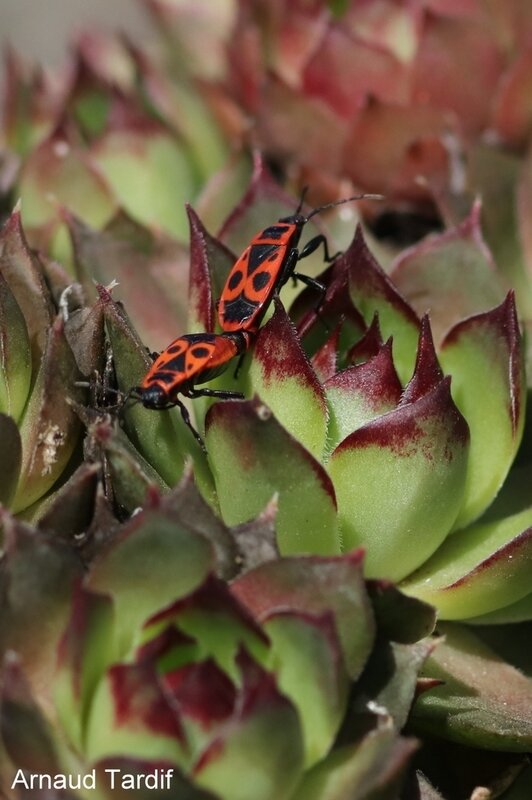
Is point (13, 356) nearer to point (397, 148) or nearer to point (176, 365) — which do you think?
point (176, 365)

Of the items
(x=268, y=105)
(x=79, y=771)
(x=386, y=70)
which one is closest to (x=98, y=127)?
(x=268, y=105)

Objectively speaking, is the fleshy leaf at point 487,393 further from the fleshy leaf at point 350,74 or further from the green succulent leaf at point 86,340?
the fleshy leaf at point 350,74

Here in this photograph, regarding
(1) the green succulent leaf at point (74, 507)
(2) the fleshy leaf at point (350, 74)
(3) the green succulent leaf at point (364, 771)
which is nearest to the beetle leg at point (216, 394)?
(1) the green succulent leaf at point (74, 507)

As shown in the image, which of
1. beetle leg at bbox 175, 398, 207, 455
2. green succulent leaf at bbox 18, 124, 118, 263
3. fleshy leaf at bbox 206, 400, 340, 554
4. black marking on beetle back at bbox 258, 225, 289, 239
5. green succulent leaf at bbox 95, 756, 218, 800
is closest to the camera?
green succulent leaf at bbox 95, 756, 218, 800

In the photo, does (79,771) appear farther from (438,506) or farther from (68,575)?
(438,506)

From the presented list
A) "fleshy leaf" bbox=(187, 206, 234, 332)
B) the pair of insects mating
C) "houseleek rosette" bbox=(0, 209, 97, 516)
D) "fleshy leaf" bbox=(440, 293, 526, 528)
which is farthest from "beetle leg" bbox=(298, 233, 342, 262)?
"houseleek rosette" bbox=(0, 209, 97, 516)

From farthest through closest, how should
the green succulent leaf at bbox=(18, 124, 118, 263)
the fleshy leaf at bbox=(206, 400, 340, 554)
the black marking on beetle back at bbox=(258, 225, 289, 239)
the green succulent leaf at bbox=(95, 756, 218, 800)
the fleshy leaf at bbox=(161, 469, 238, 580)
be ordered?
the green succulent leaf at bbox=(18, 124, 118, 263), the black marking on beetle back at bbox=(258, 225, 289, 239), the fleshy leaf at bbox=(206, 400, 340, 554), the fleshy leaf at bbox=(161, 469, 238, 580), the green succulent leaf at bbox=(95, 756, 218, 800)

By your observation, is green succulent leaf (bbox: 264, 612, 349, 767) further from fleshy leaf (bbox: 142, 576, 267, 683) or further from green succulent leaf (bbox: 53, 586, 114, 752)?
green succulent leaf (bbox: 53, 586, 114, 752)

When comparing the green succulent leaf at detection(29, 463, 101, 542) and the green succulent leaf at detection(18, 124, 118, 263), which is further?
the green succulent leaf at detection(18, 124, 118, 263)

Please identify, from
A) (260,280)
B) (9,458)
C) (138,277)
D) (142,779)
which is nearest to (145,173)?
(138,277)

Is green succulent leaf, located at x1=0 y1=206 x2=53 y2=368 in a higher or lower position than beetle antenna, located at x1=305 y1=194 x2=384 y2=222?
higher
